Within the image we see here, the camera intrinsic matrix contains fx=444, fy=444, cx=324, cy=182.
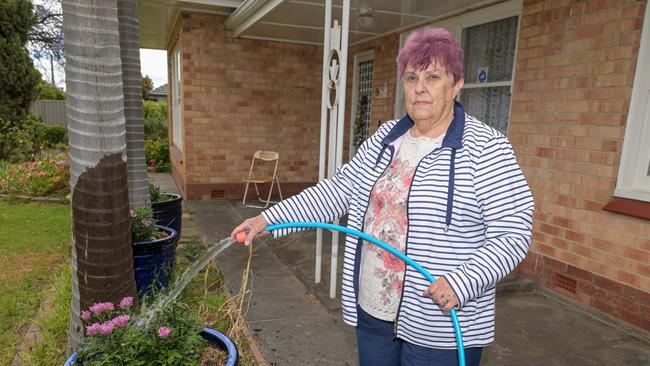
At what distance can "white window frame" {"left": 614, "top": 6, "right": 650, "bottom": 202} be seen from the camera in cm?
317

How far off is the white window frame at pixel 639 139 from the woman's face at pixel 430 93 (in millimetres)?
2412

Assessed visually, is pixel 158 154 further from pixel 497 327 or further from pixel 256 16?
pixel 497 327

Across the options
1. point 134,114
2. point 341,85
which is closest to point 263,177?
point 134,114

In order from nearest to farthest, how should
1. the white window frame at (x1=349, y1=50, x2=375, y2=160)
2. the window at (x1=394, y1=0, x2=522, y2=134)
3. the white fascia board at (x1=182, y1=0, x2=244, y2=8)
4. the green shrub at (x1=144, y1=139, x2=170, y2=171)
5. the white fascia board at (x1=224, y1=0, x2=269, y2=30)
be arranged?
the window at (x1=394, y1=0, x2=522, y2=134), the white fascia board at (x1=224, y1=0, x2=269, y2=30), the white fascia board at (x1=182, y1=0, x2=244, y2=8), the white window frame at (x1=349, y1=50, x2=375, y2=160), the green shrub at (x1=144, y1=139, x2=170, y2=171)

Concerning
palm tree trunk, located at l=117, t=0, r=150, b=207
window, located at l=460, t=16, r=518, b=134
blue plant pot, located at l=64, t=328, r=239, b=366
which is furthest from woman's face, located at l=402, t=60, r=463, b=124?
window, located at l=460, t=16, r=518, b=134

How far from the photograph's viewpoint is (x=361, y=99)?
7.70 meters

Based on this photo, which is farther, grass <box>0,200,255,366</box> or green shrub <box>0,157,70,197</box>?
green shrub <box>0,157,70,197</box>

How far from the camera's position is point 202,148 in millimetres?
7473

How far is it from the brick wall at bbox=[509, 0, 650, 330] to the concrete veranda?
222 millimetres

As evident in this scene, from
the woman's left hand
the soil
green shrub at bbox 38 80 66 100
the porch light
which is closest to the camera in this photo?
the woman's left hand

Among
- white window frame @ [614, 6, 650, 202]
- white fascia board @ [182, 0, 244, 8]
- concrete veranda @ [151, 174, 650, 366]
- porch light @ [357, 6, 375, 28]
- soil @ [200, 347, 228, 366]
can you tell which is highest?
white fascia board @ [182, 0, 244, 8]

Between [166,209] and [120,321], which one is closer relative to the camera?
[120,321]

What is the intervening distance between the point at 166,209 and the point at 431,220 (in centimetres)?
359

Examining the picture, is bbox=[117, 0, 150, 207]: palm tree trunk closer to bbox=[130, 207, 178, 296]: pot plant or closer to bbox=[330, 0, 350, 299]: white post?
bbox=[130, 207, 178, 296]: pot plant
